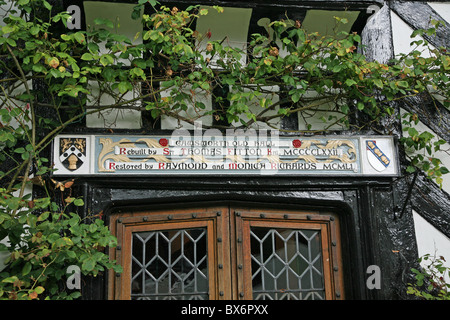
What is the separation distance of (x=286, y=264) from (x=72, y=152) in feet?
4.94

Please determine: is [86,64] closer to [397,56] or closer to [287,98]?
[287,98]

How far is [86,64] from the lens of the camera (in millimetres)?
4062

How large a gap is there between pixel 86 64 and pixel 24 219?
106 centimetres

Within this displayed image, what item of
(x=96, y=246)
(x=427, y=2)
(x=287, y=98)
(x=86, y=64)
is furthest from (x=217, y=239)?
(x=427, y=2)

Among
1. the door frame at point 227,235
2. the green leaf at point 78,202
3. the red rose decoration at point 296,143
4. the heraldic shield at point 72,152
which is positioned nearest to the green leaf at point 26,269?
the green leaf at point 78,202

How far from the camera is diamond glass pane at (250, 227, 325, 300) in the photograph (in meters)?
4.16

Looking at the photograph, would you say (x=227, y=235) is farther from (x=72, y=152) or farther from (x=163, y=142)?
(x=72, y=152)

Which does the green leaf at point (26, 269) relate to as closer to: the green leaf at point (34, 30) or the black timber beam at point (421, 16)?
the green leaf at point (34, 30)

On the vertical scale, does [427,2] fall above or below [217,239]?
above

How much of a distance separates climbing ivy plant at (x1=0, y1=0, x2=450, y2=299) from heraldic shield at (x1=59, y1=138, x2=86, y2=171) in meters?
0.09

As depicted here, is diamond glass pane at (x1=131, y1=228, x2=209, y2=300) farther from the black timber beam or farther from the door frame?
the black timber beam

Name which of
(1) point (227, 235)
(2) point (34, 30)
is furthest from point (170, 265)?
(2) point (34, 30)

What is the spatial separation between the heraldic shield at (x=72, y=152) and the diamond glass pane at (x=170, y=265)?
0.58 m

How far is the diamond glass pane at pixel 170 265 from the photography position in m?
4.08
